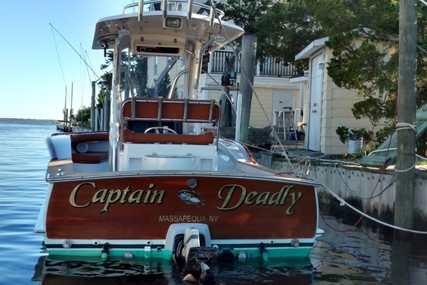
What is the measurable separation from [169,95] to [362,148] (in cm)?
704

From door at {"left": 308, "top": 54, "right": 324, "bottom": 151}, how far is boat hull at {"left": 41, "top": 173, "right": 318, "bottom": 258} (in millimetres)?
12347

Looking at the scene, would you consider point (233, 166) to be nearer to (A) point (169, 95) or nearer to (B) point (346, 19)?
(A) point (169, 95)

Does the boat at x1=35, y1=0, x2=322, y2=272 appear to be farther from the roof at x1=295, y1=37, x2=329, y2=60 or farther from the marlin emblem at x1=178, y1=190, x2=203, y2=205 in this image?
the roof at x1=295, y1=37, x2=329, y2=60

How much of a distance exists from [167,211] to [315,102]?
45.8ft

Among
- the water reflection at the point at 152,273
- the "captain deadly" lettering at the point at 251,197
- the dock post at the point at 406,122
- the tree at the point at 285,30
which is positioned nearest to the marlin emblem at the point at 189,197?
the "captain deadly" lettering at the point at 251,197

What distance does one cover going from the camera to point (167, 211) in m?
6.79

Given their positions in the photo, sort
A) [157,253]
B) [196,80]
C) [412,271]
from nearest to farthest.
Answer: [157,253] → [412,271] → [196,80]

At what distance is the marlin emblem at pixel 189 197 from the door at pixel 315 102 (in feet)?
42.0

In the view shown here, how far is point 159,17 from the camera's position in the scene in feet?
27.9

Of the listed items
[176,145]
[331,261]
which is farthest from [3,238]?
[331,261]

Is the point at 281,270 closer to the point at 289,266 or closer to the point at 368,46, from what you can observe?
the point at 289,266

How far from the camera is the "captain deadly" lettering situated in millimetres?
6883

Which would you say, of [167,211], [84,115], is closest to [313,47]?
[167,211]

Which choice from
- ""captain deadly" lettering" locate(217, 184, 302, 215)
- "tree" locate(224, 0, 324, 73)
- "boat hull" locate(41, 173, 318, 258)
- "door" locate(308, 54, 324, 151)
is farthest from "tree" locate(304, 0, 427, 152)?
"tree" locate(224, 0, 324, 73)
